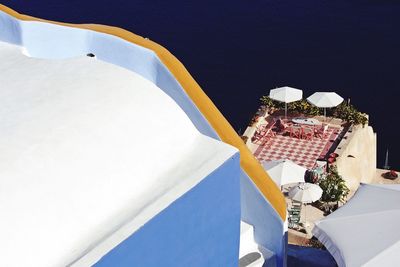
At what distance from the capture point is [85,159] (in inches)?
453

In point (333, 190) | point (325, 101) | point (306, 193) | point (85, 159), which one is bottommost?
point (333, 190)

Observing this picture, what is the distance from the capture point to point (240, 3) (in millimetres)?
44188

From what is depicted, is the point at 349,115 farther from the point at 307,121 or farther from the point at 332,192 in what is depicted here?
the point at 332,192

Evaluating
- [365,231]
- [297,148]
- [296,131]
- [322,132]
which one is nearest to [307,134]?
[296,131]

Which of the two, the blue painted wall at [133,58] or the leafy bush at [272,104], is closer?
the blue painted wall at [133,58]

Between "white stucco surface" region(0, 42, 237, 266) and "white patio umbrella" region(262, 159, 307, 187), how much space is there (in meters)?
10.5

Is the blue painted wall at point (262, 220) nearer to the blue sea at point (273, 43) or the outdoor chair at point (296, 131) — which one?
the outdoor chair at point (296, 131)

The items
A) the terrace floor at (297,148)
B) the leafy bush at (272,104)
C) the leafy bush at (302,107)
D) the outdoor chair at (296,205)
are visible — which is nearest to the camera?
the outdoor chair at (296,205)

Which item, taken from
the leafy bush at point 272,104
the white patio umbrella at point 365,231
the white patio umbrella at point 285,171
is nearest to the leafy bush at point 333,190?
Result: the white patio umbrella at point 285,171

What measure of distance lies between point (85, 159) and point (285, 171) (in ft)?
42.2

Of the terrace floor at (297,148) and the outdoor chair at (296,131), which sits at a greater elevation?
the outdoor chair at (296,131)

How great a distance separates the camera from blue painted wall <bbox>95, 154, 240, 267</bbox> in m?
10.6

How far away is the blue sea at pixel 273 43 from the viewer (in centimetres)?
3541

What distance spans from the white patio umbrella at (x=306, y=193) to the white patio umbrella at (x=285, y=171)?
3.02 feet
